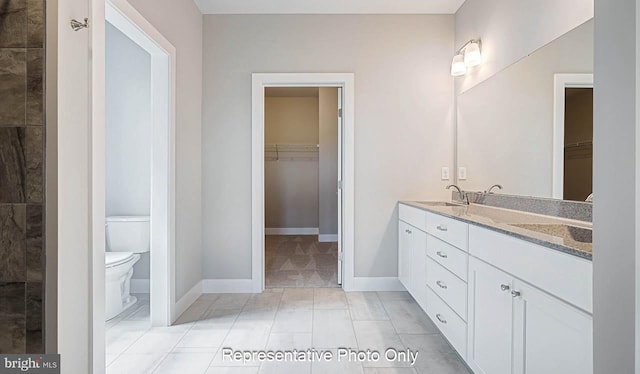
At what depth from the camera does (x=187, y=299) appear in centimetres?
277

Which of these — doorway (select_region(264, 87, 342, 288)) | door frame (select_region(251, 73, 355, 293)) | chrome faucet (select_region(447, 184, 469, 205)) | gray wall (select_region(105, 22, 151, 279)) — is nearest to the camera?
chrome faucet (select_region(447, 184, 469, 205))

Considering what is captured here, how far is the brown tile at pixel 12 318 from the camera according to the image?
126 cm

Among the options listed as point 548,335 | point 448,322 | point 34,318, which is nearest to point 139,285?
point 34,318

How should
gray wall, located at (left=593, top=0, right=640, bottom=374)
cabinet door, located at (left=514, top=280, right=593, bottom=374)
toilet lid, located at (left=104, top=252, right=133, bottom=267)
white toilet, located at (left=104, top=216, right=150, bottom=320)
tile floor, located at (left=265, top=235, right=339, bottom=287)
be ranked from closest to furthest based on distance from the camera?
1. gray wall, located at (left=593, top=0, right=640, bottom=374)
2. cabinet door, located at (left=514, top=280, right=593, bottom=374)
3. toilet lid, located at (left=104, top=252, right=133, bottom=267)
4. white toilet, located at (left=104, top=216, right=150, bottom=320)
5. tile floor, located at (left=265, top=235, right=339, bottom=287)

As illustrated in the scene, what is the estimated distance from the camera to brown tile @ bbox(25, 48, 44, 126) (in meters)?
1.26

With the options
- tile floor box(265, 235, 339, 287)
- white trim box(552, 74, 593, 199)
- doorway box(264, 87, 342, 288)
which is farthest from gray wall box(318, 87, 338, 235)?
white trim box(552, 74, 593, 199)

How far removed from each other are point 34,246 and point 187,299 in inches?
65.0

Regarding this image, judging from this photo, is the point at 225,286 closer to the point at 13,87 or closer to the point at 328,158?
the point at 13,87

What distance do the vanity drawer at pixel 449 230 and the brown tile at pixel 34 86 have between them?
74.6 inches

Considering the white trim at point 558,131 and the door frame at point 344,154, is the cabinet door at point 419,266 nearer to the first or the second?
the door frame at point 344,154

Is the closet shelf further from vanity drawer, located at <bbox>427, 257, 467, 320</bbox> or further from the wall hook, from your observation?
the wall hook

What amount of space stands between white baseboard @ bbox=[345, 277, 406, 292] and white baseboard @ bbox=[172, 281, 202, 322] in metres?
1.32

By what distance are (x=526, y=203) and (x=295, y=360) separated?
1698mm

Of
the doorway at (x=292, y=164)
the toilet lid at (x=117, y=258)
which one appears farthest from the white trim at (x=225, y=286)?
the doorway at (x=292, y=164)
